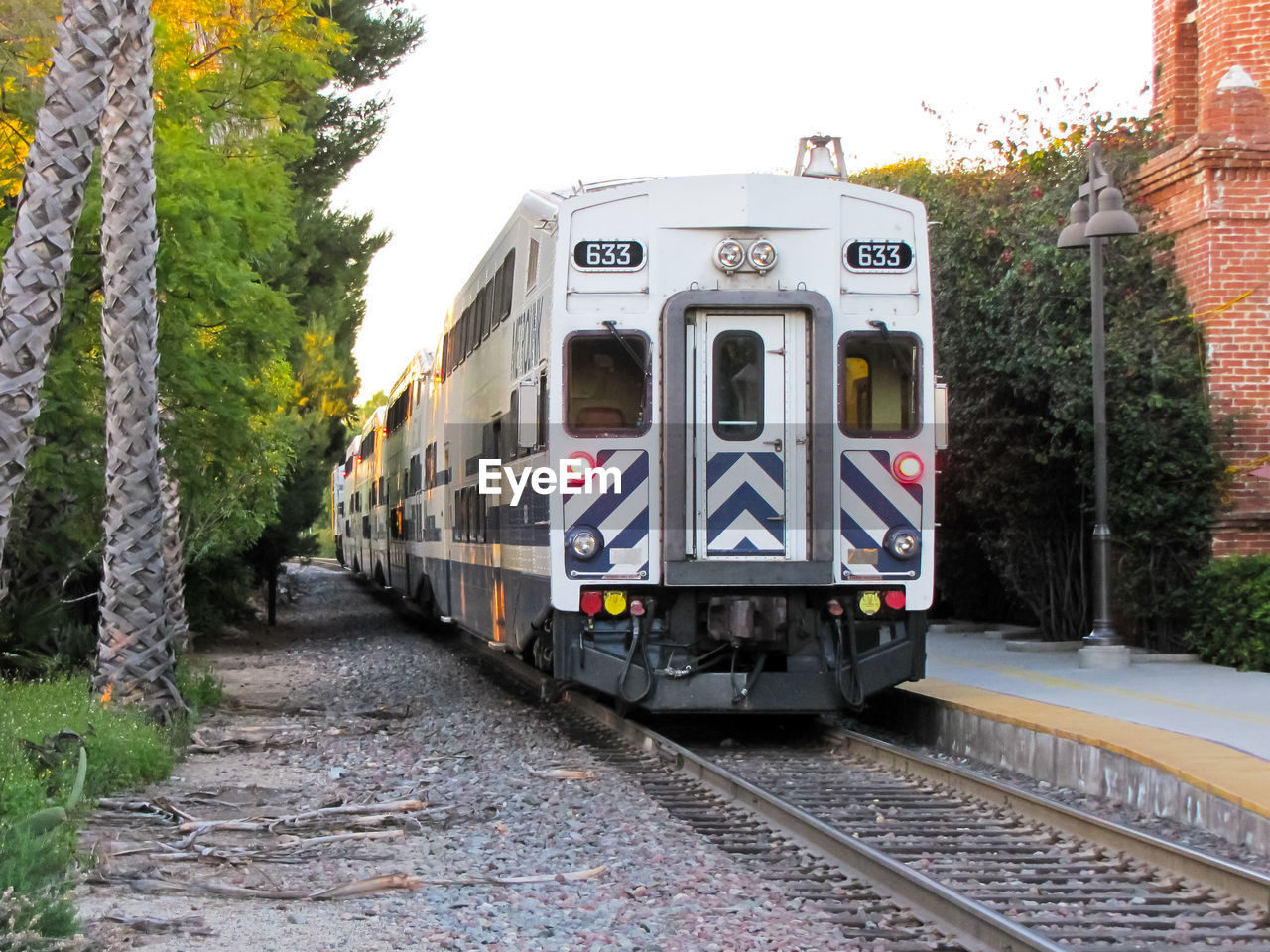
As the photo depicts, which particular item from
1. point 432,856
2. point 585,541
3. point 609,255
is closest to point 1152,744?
point 585,541

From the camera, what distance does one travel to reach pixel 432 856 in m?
7.67

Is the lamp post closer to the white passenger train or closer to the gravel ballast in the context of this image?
the white passenger train

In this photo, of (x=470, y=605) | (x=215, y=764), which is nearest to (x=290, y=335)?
(x=470, y=605)

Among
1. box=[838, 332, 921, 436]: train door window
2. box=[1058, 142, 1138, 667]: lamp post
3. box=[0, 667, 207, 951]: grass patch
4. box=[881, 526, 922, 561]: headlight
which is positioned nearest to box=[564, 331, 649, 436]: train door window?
box=[838, 332, 921, 436]: train door window

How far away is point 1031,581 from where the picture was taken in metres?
18.1

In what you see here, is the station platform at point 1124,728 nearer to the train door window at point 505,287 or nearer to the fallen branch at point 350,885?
the fallen branch at point 350,885

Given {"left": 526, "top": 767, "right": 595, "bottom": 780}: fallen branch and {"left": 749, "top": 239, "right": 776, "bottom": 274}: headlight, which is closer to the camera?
{"left": 526, "top": 767, "right": 595, "bottom": 780}: fallen branch

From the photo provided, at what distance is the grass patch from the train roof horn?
22.1 feet

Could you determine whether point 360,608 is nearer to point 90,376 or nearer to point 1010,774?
point 90,376

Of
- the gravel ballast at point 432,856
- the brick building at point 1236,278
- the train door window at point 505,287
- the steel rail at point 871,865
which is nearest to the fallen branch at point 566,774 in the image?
the gravel ballast at point 432,856

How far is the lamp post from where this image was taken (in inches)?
561

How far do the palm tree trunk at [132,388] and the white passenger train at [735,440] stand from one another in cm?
308

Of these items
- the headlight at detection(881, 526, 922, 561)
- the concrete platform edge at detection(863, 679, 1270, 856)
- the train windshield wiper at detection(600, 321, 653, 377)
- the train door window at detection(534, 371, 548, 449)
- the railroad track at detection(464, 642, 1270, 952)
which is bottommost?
the railroad track at detection(464, 642, 1270, 952)

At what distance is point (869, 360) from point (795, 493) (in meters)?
1.14
